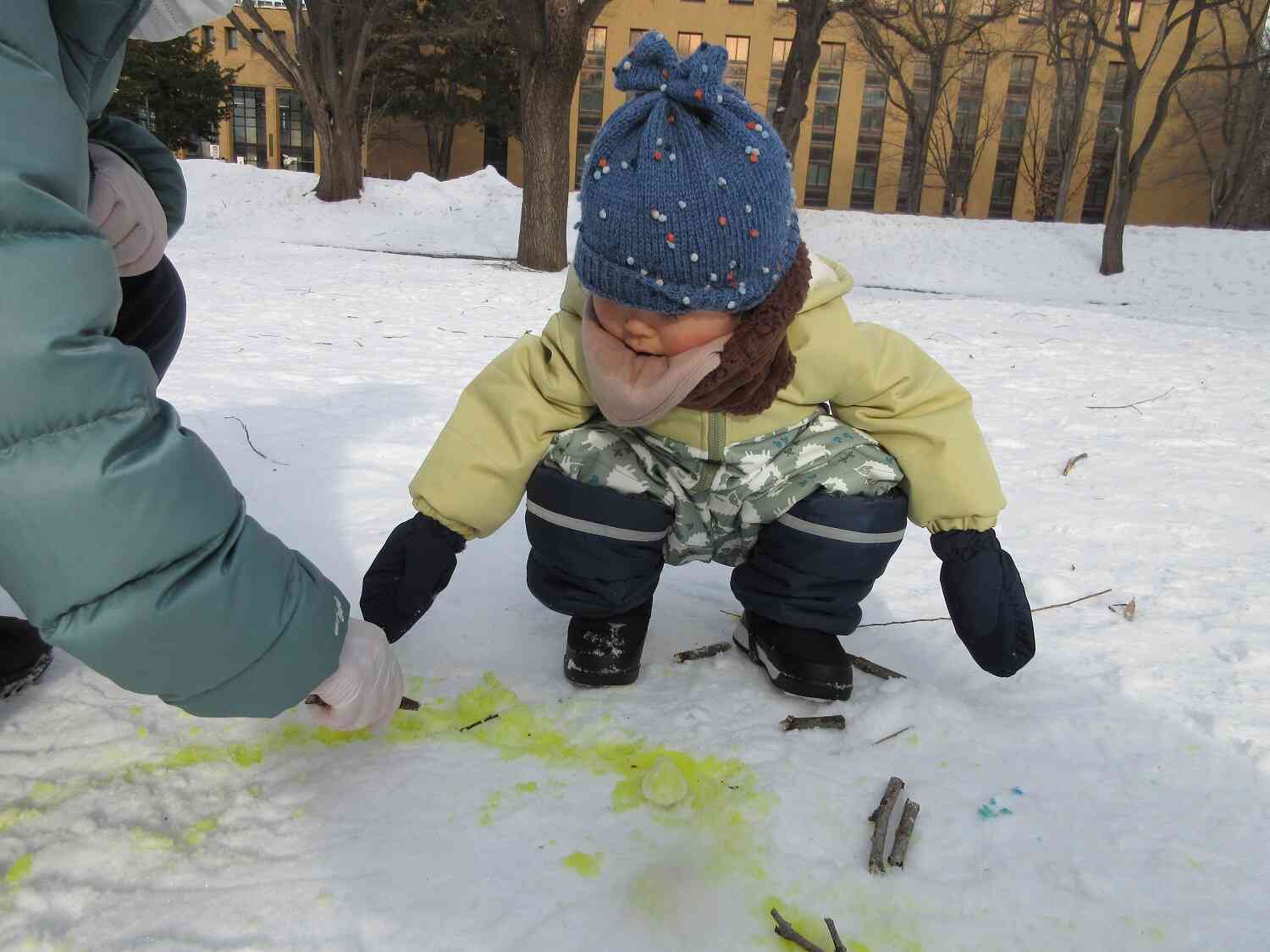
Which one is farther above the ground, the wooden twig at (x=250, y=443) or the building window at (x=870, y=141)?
the building window at (x=870, y=141)

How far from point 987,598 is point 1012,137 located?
95.7 feet

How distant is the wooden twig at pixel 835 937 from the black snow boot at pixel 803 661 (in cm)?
47

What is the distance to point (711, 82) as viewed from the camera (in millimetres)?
1148

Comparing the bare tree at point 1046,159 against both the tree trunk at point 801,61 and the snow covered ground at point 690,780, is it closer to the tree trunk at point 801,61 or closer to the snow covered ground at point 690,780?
the tree trunk at point 801,61

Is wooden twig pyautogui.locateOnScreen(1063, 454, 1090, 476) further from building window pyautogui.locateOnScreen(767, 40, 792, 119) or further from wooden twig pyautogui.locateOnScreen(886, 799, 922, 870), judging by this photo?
building window pyautogui.locateOnScreen(767, 40, 792, 119)

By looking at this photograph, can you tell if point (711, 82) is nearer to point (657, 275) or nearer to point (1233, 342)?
point (657, 275)

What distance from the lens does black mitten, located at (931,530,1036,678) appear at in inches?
53.1

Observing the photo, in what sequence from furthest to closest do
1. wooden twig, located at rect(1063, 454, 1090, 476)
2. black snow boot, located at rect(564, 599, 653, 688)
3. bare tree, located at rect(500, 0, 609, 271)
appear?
1. bare tree, located at rect(500, 0, 609, 271)
2. wooden twig, located at rect(1063, 454, 1090, 476)
3. black snow boot, located at rect(564, 599, 653, 688)

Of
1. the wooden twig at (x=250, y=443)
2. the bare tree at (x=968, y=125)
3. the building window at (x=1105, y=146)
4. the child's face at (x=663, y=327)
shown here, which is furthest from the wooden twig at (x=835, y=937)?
the building window at (x=1105, y=146)

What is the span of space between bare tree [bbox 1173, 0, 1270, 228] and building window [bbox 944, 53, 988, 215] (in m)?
4.95

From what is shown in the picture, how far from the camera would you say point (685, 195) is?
1145 mm

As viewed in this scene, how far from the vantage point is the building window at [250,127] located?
2866 centimetres

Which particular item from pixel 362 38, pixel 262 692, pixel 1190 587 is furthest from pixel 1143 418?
pixel 362 38

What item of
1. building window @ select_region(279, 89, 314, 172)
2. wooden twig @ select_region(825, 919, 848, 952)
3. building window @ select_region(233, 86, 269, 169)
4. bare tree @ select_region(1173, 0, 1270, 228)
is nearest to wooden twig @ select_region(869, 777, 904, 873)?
wooden twig @ select_region(825, 919, 848, 952)
